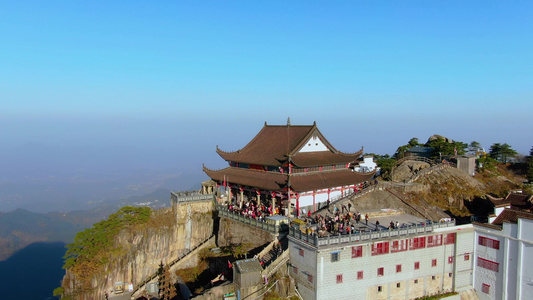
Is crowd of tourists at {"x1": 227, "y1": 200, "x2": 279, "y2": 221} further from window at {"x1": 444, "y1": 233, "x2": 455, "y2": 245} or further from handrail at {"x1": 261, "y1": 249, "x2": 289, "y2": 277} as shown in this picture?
window at {"x1": 444, "y1": 233, "x2": 455, "y2": 245}

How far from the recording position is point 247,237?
43.9m

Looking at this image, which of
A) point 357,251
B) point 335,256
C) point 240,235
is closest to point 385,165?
point 240,235

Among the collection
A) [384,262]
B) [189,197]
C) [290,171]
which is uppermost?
[290,171]

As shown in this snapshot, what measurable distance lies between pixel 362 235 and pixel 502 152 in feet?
187

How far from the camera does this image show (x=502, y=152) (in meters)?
76.8

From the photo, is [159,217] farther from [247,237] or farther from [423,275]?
[423,275]

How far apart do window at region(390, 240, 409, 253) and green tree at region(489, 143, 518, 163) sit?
173 feet

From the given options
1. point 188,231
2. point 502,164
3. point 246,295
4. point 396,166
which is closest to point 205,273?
point 188,231

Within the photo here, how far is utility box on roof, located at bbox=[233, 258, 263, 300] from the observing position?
3291 centimetres

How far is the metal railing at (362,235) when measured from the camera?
3225cm

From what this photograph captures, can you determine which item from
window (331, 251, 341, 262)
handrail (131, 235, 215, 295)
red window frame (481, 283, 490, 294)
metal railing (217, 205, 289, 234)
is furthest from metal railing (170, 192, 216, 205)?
red window frame (481, 283, 490, 294)

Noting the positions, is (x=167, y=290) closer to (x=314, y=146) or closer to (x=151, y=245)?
(x=151, y=245)

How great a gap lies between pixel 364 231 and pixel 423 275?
738cm

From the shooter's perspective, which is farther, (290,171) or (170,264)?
(290,171)
